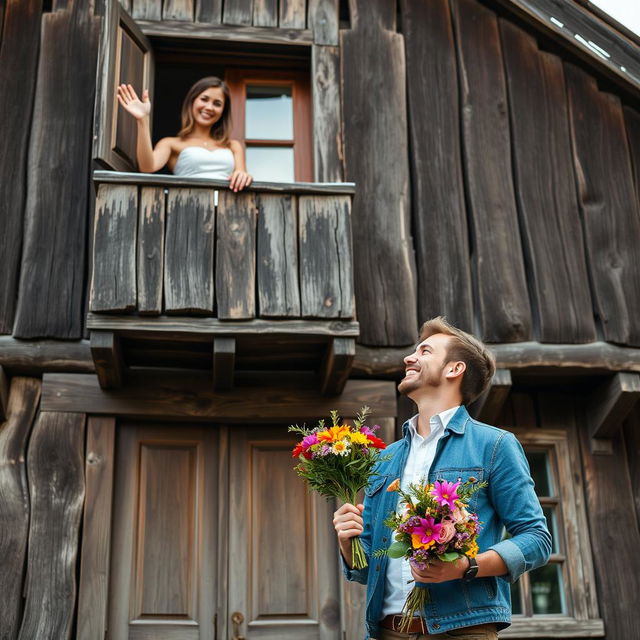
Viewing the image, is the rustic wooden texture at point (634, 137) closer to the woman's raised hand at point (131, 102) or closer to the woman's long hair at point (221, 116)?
the woman's long hair at point (221, 116)

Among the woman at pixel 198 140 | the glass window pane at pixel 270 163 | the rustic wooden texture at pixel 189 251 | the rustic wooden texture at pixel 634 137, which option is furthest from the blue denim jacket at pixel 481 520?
the rustic wooden texture at pixel 634 137

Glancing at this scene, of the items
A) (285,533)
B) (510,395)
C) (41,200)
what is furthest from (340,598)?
(41,200)

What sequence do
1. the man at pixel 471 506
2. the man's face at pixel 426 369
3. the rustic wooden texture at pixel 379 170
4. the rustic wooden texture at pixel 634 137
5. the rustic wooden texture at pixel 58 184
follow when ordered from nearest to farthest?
the man at pixel 471 506
the man's face at pixel 426 369
the rustic wooden texture at pixel 58 184
the rustic wooden texture at pixel 379 170
the rustic wooden texture at pixel 634 137

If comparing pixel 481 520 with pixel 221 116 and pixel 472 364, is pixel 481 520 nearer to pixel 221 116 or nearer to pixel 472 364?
pixel 472 364

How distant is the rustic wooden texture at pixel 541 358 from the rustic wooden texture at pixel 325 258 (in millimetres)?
575

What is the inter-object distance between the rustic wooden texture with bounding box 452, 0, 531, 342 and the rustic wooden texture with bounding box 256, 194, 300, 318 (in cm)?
144

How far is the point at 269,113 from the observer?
7391mm

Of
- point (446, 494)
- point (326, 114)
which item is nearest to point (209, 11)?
point (326, 114)

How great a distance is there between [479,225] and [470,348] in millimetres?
3225

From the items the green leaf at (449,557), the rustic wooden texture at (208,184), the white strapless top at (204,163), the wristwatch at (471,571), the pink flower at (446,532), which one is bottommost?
the wristwatch at (471,571)

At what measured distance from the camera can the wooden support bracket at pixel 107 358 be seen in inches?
226

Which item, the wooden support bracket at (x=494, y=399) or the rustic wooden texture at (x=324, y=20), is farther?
the rustic wooden texture at (x=324, y=20)

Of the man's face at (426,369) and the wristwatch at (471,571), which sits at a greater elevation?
the man's face at (426,369)

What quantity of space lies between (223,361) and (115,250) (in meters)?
0.95
